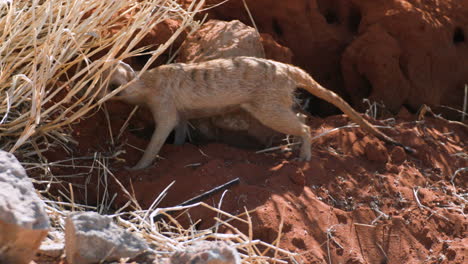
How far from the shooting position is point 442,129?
6387mm

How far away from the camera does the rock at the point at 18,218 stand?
255 cm

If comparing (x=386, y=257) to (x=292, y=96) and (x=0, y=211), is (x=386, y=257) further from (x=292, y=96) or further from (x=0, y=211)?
(x=0, y=211)

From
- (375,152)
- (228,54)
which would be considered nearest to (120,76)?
(228,54)

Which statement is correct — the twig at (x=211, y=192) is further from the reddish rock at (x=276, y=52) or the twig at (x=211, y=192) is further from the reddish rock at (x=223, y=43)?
the reddish rock at (x=276, y=52)

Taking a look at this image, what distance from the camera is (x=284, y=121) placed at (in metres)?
5.25

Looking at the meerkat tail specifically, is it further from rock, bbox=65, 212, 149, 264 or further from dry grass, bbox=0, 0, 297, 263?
rock, bbox=65, 212, 149, 264

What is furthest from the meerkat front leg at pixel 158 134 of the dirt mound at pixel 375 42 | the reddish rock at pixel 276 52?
the dirt mound at pixel 375 42

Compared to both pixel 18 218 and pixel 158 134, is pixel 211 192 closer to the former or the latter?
pixel 158 134

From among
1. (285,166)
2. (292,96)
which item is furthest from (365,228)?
(292,96)

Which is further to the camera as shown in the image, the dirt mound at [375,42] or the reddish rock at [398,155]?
the dirt mound at [375,42]

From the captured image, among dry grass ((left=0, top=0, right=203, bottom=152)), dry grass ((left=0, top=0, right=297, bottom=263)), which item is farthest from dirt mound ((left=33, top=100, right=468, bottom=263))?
dry grass ((left=0, top=0, right=203, bottom=152))

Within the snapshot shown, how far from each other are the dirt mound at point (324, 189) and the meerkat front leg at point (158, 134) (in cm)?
8

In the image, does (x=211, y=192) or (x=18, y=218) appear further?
(x=211, y=192)

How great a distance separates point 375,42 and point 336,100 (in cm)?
116
